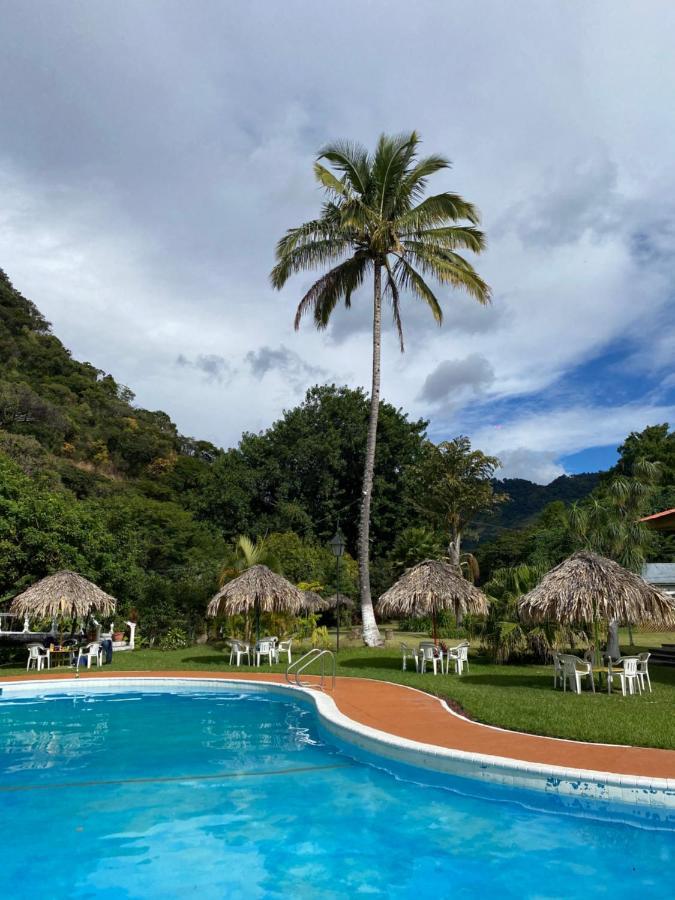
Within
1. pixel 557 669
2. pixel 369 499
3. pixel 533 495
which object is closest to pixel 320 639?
pixel 369 499

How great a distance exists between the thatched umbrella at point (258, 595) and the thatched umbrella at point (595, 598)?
704 cm

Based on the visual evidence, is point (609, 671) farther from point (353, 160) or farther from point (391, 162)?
point (353, 160)

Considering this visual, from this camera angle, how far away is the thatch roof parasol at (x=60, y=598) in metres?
16.4

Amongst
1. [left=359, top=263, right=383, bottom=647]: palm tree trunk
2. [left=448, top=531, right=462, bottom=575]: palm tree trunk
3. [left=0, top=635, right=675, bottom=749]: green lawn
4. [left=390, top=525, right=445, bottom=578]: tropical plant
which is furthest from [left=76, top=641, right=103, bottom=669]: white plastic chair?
[left=448, top=531, right=462, bottom=575]: palm tree trunk

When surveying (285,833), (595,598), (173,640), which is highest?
(595,598)

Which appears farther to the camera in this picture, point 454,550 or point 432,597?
point 454,550

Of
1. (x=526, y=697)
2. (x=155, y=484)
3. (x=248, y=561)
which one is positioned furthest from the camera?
(x=155, y=484)

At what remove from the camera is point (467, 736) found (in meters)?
8.52

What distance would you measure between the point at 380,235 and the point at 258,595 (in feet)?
39.2

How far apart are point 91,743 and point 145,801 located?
11.6 feet

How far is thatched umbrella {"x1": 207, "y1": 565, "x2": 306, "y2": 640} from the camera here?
16984mm

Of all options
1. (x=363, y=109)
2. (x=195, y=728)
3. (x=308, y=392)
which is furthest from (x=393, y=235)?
(x=308, y=392)

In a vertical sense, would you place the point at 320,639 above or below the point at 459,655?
above

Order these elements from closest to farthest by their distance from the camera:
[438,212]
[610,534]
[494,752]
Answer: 1. [494,752]
2. [610,534]
3. [438,212]
